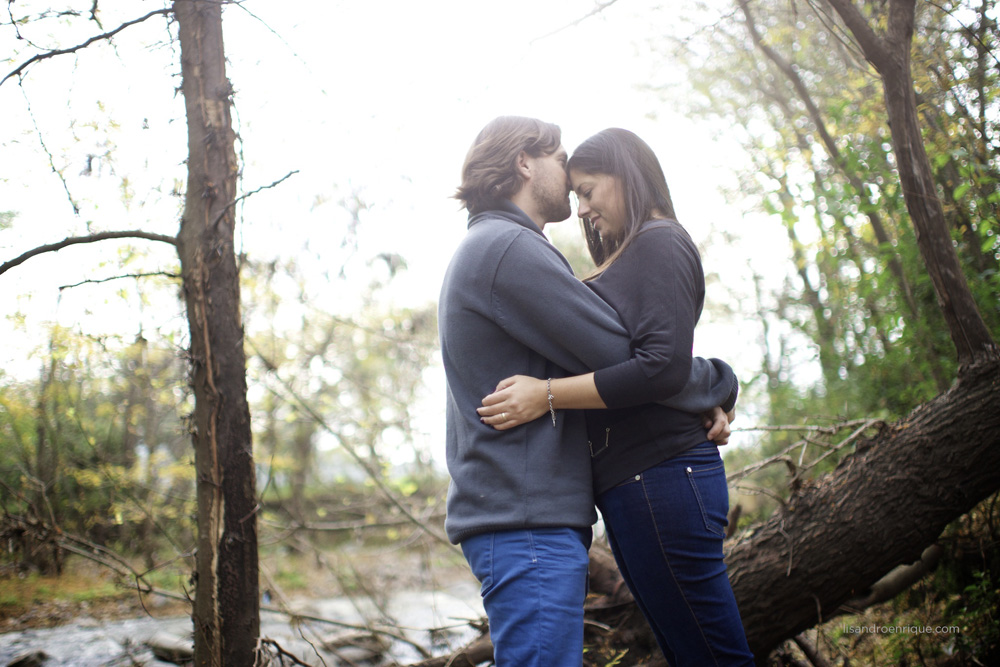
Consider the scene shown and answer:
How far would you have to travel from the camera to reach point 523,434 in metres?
1.62

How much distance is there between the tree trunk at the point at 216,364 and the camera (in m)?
2.32

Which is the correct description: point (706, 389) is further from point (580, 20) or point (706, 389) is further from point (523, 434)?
point (580, 20)

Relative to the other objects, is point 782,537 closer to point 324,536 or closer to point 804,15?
point 804,15

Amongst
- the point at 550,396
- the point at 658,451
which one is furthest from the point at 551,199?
the point at 658,451

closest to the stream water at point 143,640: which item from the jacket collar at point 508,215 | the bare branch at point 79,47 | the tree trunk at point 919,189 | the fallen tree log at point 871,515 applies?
the fallen tree log at point 871,515

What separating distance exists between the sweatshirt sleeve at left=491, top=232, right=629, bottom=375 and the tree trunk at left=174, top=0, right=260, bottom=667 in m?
1.26

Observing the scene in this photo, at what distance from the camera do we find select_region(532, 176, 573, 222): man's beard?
6.45 feet

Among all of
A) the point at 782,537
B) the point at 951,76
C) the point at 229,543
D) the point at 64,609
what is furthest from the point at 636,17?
the point at 64,609

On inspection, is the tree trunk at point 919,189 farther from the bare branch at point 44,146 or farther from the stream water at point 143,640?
the bare branch at point 44,146

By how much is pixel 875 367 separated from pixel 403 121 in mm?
3216

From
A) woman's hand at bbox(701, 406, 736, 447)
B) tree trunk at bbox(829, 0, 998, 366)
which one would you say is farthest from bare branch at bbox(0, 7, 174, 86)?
tree trunk at bbox(829, 0, 998, 366)

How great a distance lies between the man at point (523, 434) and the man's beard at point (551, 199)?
0.42 feet

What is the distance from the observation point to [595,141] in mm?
1985

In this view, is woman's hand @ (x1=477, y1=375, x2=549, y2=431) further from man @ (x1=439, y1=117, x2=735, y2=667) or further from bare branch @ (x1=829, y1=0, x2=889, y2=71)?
bare branch @ (x1=829, y1=0, x2=889, y2=71)
